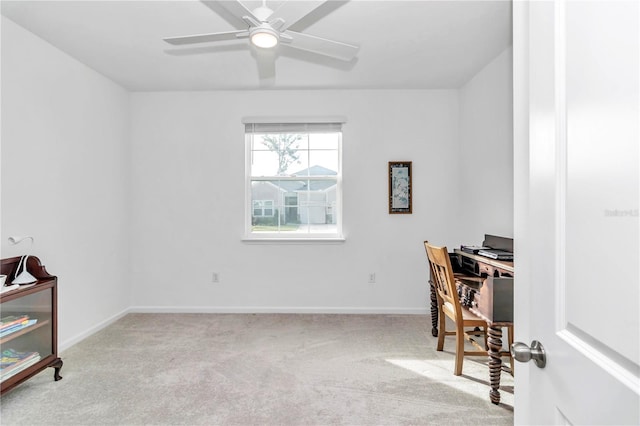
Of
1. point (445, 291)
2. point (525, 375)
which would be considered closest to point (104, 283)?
point (445, 291)

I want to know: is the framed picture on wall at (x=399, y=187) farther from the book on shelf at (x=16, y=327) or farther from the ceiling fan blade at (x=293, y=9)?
the book on shelf at (x=16, y=327)

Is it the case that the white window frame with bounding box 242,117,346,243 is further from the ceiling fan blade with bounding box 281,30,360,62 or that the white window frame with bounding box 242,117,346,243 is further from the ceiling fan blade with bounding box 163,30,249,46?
the ceiling fan blade with bounding box 163,30,249,46

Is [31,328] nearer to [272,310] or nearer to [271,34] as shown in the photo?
[272,310]

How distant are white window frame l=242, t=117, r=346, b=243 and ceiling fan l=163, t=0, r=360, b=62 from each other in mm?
1631

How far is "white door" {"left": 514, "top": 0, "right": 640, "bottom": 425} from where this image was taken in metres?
0.57

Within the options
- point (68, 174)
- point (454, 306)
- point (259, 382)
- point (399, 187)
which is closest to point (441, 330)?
point (454, 306)

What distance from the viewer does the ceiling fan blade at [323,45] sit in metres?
Answer: 2.05

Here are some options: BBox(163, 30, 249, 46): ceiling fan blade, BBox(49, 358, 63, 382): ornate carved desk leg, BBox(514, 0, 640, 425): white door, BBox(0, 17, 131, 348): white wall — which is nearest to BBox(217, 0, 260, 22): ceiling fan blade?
BBox(163, 30, 249, 46): ceiling fan blade

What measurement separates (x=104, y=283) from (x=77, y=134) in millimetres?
1475

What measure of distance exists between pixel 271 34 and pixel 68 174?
2.35 m

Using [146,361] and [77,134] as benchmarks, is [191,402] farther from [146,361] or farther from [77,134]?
[77,134]

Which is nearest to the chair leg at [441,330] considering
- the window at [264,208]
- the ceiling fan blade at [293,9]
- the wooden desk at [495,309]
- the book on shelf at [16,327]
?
the wooden desk at [495,309]

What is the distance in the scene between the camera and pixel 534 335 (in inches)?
34.3

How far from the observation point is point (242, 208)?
4.09 m
